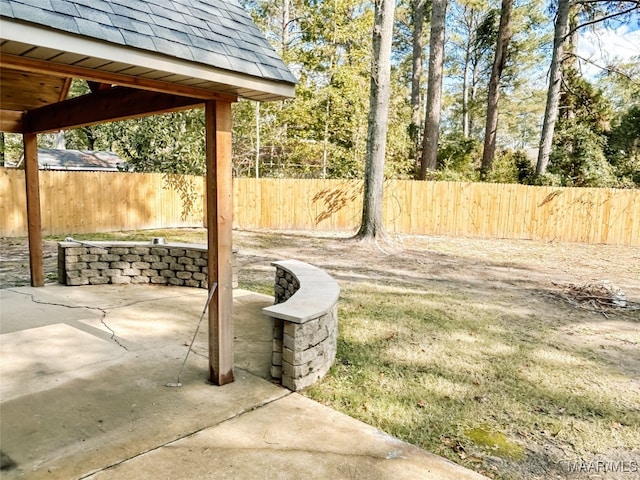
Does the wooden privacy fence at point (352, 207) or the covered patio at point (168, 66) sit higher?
the covered patio at point (168, 66)

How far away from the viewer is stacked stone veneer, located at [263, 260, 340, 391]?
10.5 ft

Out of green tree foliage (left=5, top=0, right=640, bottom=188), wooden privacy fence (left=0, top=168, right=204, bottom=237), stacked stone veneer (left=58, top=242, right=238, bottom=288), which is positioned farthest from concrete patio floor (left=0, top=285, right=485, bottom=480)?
green tree foliage (left=5, top=0, right=640, bottom=188)

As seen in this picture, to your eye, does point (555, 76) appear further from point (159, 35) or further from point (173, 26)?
point (159, 35)

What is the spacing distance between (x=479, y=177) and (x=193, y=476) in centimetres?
1660

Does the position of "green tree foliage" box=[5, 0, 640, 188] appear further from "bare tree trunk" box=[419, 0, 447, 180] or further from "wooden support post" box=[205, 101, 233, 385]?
"wooden support post" box=[205, 101, 233, 385]

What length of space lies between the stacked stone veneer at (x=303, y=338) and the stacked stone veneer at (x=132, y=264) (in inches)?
110

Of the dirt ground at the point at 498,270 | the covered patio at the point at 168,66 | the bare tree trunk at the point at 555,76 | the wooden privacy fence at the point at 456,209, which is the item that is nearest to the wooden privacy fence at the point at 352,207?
the wooden privacy fence at the point at 456,209

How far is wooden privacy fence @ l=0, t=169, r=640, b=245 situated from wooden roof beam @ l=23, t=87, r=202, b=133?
7478 mm

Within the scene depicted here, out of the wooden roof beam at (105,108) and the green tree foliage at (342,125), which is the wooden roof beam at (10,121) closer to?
the wooden roof beam at (105,108)

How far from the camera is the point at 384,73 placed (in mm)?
9992

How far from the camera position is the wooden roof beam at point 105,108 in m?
3.21

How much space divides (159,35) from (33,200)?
4.20 metres

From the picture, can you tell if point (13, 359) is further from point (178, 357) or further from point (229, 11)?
point (229, 11)

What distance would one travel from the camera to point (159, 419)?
9.20 feet
